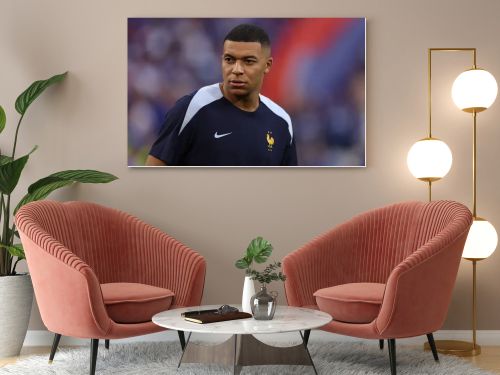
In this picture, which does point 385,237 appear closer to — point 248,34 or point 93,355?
point 248,34

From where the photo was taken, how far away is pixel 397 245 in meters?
3.54

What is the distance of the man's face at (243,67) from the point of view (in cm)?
397

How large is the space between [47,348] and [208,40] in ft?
6.90

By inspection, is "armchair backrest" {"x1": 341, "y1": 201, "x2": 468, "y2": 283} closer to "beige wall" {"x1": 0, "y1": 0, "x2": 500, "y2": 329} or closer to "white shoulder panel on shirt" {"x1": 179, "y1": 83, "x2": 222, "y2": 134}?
"beige wall" {"x1": 0, "y1": 0, "x2": 500, "y2": 329}

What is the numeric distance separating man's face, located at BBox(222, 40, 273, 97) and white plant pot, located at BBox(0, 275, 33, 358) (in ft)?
5.45

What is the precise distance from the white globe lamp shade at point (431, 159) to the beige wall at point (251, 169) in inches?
8.5

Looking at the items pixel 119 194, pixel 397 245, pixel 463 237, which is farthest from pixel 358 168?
pixel 119 194

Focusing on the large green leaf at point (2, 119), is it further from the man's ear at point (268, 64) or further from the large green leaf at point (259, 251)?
the large green leaf at point (259, 251)

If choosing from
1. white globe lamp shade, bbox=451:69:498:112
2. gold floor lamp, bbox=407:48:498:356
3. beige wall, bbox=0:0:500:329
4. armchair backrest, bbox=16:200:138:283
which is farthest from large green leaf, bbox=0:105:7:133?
white globe lamp shade, bbox=451:69:498:112

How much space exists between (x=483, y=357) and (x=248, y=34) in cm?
234

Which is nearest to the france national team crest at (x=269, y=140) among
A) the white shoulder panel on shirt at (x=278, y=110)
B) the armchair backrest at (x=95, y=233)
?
the white shoulder panel on shirt at (x=278, y=110)

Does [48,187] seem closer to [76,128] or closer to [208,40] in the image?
[76,128]

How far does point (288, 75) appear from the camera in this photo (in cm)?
397

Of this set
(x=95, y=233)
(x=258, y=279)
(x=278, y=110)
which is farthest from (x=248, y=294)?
(x=278, y=110)
